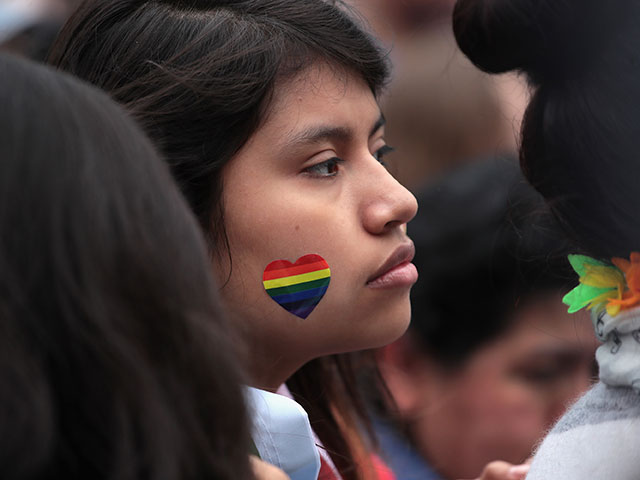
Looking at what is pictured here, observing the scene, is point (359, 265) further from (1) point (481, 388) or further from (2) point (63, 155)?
(1) point (481, 388)

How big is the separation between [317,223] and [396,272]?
0.53 feet

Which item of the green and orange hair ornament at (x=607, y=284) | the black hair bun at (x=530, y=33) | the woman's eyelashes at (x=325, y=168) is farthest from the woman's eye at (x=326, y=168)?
the green and orange hair ornament at (x=607, y=284)

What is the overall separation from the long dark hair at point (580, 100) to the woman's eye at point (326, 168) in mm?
282

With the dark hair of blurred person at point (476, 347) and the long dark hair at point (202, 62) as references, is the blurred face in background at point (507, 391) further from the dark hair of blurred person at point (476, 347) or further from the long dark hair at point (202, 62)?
the long dark hair at point (202, 62)

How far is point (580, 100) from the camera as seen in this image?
1.16 m

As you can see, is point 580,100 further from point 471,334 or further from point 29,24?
point 29,24

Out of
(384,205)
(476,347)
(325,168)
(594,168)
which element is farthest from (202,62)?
(476,347)

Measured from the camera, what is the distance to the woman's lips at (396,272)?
1.38 m

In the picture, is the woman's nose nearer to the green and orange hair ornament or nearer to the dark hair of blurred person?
the green and orange hair ornament

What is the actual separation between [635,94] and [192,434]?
0.70m

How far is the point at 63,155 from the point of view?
31.8 inches

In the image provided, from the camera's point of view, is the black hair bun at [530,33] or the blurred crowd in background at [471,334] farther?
the blurred crowd in background at [471,334]

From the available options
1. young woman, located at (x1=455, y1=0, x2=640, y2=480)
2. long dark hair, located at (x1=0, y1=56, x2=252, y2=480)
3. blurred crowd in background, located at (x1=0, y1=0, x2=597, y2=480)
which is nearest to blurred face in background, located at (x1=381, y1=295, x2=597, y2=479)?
blurred crowd in background, located at (x1=0, y1=0, x2=597, y2=480)

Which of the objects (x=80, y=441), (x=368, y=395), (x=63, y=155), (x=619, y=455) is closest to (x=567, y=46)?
(x=619, y=455)
